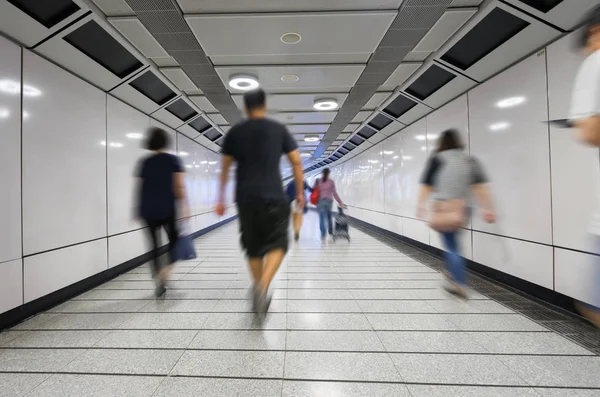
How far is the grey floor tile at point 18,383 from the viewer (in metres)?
1.61

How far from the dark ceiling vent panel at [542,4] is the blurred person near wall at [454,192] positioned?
1207mm

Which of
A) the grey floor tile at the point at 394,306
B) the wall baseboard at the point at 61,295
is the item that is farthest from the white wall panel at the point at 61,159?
the grey floor tile at the point at 394,306

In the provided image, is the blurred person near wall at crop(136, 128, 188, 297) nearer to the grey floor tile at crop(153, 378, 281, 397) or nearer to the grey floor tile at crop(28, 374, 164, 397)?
the grey floor tile at crop(28, 374, 164, 397)

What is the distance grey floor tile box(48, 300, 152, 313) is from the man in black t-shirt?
144 centimetres

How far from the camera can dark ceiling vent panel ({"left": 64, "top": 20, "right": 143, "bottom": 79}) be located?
9.97ft

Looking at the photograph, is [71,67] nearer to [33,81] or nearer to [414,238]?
[33,81]

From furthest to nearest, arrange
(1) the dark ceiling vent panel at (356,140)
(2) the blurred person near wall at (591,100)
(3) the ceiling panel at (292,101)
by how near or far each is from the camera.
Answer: (1) the dark ceiling vent panel at (356,140) → (3) the ceiling panel at (292,101) → (2) the blurred person near wall at (591,100)

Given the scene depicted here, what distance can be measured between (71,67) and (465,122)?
5.02 meters

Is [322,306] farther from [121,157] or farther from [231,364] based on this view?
[121,157]

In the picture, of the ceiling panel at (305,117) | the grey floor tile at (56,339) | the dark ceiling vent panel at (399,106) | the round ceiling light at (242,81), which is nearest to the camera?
the grey floor tile at (56,339)

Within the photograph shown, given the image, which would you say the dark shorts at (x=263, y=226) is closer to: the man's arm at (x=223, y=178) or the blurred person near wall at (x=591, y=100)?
the man's arm at (x=223, y=178)

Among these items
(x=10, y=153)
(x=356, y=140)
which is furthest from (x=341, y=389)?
(x=356, y=140)

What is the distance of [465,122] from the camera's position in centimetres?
442

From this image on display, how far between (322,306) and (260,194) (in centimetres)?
132
